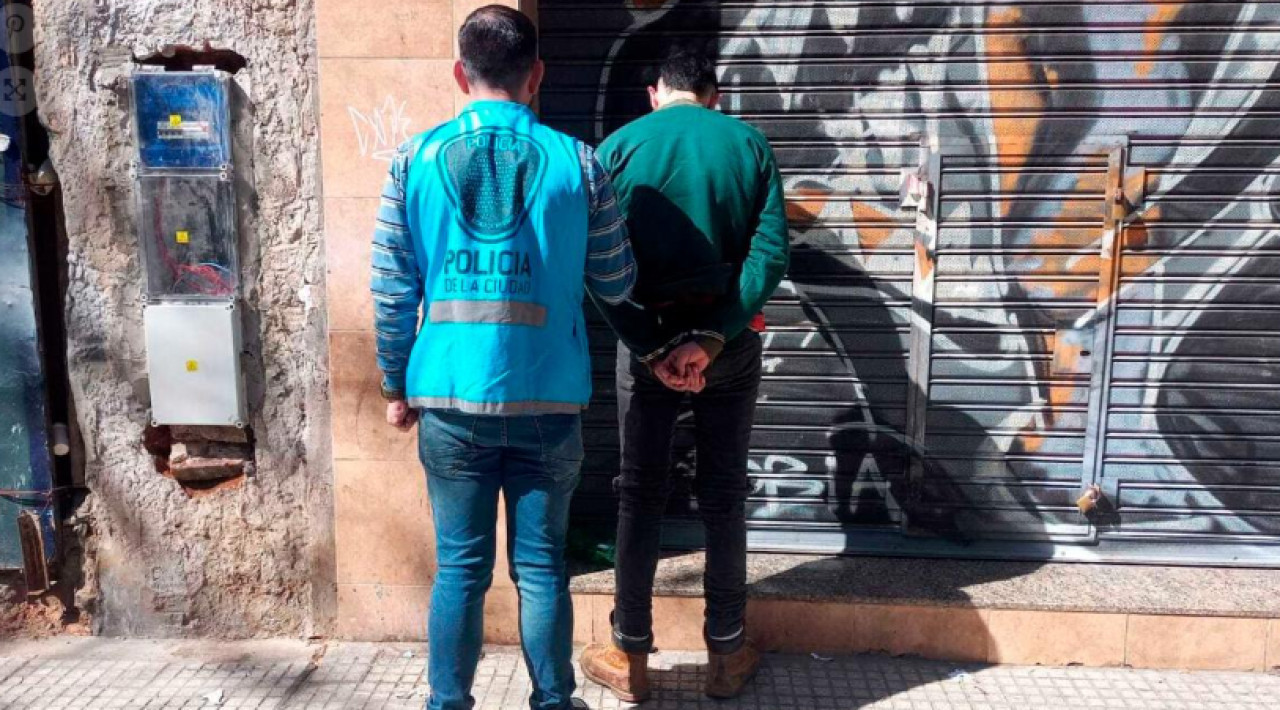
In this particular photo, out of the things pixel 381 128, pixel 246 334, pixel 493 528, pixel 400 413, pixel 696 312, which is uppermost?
pixel 381 128

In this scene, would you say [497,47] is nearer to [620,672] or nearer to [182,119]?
[182,119]

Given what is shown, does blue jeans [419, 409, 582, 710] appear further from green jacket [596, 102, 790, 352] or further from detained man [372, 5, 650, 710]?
green jacket [596, 102, 790, 352]

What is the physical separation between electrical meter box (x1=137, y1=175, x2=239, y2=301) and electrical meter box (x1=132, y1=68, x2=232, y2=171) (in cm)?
6

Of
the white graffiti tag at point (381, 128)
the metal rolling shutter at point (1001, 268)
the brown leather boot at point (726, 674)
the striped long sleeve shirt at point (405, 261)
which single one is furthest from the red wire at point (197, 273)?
the brown leather boot at point (726, 674)

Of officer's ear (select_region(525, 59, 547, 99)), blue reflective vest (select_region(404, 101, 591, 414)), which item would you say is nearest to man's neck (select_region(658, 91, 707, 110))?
officer's ear (select_region(525, 59, 547, 99))

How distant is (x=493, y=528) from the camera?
2.93 metres

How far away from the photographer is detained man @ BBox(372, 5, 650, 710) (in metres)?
2.70

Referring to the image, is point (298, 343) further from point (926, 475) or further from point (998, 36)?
point (998, 36)

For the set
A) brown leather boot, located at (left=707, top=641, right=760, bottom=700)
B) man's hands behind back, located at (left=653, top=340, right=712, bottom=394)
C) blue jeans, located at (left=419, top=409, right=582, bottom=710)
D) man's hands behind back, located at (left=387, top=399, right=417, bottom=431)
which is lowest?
brown leather boot, located at (left=707, top=641, right=760, bottom=700)

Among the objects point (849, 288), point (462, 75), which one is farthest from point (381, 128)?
point (849, 288)

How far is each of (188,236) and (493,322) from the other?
5.55 ft

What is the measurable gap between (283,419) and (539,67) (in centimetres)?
180

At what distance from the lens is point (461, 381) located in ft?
8.93

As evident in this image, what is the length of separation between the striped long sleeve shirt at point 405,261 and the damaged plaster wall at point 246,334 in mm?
1157
